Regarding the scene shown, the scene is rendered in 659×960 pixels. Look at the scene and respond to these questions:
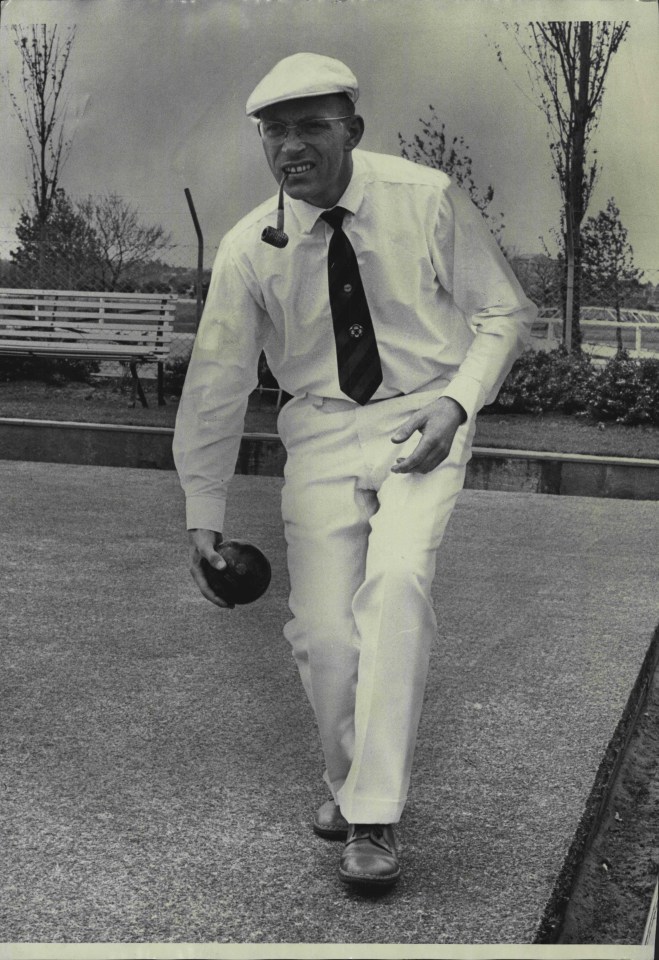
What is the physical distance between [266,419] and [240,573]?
0.96 feet

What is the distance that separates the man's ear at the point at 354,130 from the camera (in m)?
2.63

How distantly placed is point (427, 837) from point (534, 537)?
2.23 ft

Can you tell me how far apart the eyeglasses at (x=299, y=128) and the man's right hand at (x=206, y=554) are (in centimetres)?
73

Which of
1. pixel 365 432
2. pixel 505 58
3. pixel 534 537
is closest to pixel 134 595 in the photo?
pixel 534 537

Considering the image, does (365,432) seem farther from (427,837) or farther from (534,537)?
(427,837)

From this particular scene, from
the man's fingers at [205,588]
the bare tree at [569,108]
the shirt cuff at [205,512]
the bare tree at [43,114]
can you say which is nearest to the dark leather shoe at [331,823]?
the man's fingers at [205,588]

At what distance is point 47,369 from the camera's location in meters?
2.91

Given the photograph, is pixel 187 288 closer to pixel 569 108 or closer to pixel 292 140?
pixel 292 140

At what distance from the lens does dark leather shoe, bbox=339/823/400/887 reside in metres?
2.74

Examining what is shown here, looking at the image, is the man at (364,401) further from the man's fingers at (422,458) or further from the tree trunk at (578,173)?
Result: the tree trunk at (578,173)

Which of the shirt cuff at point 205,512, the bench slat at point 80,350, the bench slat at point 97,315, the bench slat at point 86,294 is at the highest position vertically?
the bench slat at point 86,294

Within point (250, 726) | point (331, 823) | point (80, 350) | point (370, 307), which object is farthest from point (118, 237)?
point (250, 726)

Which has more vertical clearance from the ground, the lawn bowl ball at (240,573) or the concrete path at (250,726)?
the lawn bowl ball at (240,573)

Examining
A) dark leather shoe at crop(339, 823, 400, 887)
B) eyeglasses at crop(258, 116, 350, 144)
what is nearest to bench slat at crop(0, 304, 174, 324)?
eyeglasses at crop(258, 116, 350, 144)
